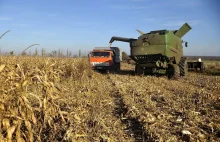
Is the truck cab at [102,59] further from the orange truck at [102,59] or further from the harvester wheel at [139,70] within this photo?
the harvester wheel at [139,70]

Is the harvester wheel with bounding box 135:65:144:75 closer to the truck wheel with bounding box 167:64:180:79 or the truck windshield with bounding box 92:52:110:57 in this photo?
the truck wheel with bounding box 167:64:180:79

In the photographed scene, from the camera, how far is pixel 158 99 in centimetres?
805

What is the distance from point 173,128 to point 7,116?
313 cm

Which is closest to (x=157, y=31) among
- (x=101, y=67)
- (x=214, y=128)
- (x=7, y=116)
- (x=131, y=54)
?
(x=131, y=54)

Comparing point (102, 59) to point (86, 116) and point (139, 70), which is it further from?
point (86, 116)

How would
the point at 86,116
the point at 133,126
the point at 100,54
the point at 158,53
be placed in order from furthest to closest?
the point at 100,54
the point at 158,53
the point at 86,116
the point at 133,126

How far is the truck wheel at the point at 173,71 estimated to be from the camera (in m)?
14.7

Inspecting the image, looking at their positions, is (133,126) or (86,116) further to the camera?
(86,116)

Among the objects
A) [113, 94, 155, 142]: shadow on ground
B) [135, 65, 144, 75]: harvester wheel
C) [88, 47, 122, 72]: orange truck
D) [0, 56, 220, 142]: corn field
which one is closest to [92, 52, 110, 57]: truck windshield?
[88, 47, 122, 72]: orange truck

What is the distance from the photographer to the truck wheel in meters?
14.7

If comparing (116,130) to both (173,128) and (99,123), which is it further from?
(173,128)

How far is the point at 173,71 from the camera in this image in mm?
14852

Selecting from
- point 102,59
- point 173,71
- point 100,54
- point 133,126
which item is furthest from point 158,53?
point 133,126

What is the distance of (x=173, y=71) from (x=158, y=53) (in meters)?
1.38
